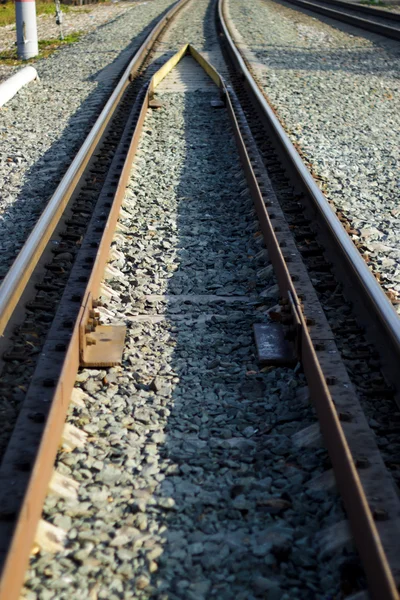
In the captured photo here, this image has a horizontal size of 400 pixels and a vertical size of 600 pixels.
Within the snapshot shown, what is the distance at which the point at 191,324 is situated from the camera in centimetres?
447

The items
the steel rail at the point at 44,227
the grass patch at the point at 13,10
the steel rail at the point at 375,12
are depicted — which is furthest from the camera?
the grass patch at the point at 13,10

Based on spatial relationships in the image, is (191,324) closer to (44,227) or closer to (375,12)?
(44,227)

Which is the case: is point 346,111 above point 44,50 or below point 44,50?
above

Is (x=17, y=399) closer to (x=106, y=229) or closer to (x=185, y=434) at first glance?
(x=185, y=434)

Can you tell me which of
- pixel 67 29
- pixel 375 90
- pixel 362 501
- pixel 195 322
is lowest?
pixel 67 29

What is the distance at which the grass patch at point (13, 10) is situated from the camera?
23781 mm

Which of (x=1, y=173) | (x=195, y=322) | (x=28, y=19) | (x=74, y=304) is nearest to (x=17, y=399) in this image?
(x=74, y=304)

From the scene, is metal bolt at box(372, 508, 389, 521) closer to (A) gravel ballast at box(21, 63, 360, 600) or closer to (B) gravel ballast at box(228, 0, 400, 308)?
(A) gravel ballast at box(21, 63, 360, 600)

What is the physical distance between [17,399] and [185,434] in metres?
0.74

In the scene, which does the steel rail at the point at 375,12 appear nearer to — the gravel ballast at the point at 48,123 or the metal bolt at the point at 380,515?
the gravel ballast at the point at 48,123

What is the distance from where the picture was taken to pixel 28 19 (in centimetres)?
1552

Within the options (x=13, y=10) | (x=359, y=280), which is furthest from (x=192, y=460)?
(x=13, y=10)

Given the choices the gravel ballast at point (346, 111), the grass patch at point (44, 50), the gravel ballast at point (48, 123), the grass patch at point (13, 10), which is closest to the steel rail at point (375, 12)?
the gravel ballast at point (346, 111)

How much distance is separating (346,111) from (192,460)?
8.13m
